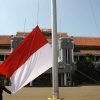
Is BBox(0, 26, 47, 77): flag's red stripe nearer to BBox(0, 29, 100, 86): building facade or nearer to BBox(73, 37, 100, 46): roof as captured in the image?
BBox(0, 29, 100, 86): building facade

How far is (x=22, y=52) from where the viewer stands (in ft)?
27.4

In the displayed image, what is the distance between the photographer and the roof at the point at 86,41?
167 feet

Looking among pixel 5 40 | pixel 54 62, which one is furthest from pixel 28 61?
pixel 5 40

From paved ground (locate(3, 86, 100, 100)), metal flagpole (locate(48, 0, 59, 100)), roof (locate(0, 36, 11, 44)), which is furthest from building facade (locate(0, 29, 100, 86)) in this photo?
metal flagpole (locate(48, 0, 59, 100))

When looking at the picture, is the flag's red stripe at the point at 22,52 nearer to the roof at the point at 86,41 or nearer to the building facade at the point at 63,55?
the building facade at the point at 63,55

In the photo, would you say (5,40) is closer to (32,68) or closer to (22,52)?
(22,52)

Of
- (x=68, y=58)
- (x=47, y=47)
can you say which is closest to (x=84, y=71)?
(x=68, y=58)

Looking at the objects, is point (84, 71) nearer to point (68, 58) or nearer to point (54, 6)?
point (68, 58)

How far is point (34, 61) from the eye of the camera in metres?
8.43

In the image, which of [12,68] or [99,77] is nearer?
[12,68]

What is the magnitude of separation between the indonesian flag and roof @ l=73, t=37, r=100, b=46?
41.9 m

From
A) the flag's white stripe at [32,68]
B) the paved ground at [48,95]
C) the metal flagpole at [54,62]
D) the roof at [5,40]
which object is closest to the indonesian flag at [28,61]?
the flag's white stripe at [32,68]

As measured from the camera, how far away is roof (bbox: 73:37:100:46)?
167 ft

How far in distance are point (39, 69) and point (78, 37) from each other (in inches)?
1813
